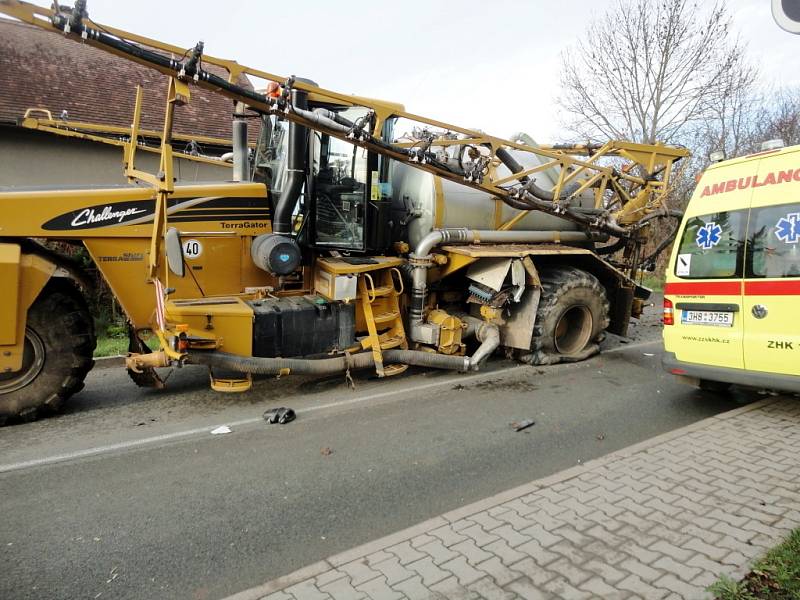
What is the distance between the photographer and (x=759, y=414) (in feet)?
15.4

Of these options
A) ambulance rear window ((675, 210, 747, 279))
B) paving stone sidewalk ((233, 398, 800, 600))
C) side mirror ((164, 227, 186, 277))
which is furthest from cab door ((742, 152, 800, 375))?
side mirror ((164, 227, 186, 277))

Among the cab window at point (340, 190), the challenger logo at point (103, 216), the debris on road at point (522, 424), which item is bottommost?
the debris on road at point (522, 424)

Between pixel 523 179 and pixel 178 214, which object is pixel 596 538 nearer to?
pixel 178 214

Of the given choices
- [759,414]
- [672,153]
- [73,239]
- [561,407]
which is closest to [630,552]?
[561,407]

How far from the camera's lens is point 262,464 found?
390cm

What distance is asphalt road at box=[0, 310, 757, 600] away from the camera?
2.82 metres

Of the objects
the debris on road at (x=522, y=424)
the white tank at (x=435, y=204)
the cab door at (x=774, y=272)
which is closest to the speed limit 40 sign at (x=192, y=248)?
the white tank at (x=435, y=204)

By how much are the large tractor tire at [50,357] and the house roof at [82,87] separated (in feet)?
29.0

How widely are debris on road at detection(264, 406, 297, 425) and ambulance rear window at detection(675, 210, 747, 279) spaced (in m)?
3.93

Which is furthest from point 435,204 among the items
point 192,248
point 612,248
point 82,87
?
point 82,87

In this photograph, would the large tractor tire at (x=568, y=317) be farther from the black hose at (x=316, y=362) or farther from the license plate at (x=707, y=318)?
the license plate at (x=707, y=318)

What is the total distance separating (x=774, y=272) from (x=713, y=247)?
1.89 ft

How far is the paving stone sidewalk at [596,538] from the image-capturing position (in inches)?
96.0

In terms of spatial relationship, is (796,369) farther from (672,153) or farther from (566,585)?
(672,153)
